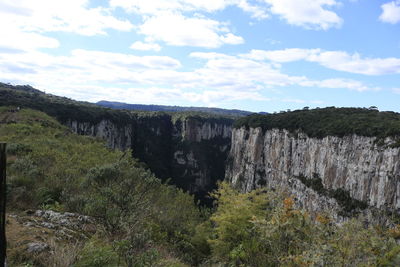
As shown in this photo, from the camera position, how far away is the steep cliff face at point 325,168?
166 ft

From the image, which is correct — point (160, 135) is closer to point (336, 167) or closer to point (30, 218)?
point (336, 167)

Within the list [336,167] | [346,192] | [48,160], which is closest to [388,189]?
[346,192]

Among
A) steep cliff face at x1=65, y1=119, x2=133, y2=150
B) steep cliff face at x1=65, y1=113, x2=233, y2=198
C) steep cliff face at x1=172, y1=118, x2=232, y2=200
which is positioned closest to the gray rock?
steep cliff face at x1=65, y1=119, x2=133, y2=150

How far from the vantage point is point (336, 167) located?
65.1 meters

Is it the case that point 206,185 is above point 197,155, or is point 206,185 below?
below

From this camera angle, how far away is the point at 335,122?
7212 centimetres

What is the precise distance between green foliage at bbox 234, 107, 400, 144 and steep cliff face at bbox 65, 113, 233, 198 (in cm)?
3649

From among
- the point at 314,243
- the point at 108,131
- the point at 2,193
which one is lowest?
the point at 108,131

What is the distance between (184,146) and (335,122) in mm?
81537

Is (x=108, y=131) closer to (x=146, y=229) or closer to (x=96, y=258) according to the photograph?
(x=146, y=229)

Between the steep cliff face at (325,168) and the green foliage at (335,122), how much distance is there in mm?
1362

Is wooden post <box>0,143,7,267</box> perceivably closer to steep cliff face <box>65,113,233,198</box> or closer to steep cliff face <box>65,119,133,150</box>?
steep cliff face <box>65,119,133,150</box>

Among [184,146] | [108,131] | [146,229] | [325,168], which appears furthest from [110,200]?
[184,146]

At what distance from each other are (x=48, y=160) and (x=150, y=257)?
53.1 ft
